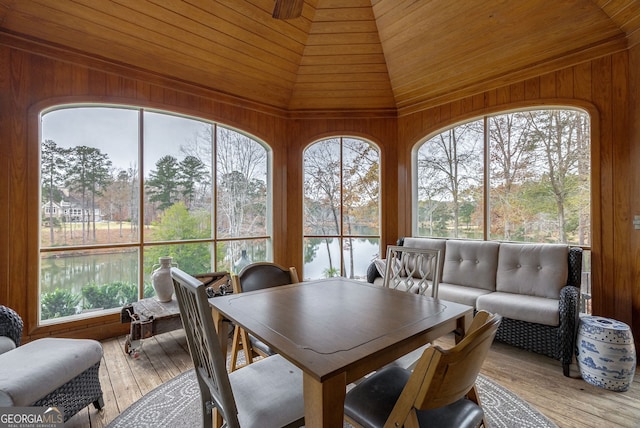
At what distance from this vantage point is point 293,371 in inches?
59.3

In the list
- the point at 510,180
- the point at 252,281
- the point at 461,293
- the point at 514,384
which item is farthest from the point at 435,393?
the point at 510,180

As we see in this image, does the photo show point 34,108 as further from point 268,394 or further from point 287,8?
point 268,394

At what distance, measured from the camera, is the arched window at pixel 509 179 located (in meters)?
3.08

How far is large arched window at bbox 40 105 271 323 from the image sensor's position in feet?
9.59

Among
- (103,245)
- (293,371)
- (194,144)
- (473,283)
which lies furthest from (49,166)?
(473,283)

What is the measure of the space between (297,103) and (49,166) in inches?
120

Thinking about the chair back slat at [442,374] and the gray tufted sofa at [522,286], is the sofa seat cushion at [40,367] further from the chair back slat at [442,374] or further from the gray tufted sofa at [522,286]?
the gray tufted sofa at [522,286]

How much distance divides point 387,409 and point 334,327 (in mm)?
394

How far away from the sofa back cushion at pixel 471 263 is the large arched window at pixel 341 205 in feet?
4.02

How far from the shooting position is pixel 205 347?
124 cm

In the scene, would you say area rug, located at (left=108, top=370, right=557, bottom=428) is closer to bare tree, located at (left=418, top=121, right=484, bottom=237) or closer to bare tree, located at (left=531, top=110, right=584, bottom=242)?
bare tree, located at (left=531, top=110, right=584, bottom=242)

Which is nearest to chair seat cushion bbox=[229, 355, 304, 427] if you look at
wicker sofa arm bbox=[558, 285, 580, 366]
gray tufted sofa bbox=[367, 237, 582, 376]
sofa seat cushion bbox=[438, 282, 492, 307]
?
gray tufted sofa bbox=[367, 237, 582, 376]

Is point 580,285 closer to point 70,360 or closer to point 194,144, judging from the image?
point 70,360

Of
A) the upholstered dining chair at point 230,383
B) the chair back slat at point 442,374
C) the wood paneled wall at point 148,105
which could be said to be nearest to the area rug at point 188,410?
the upholstered dining chair at point 230,383
